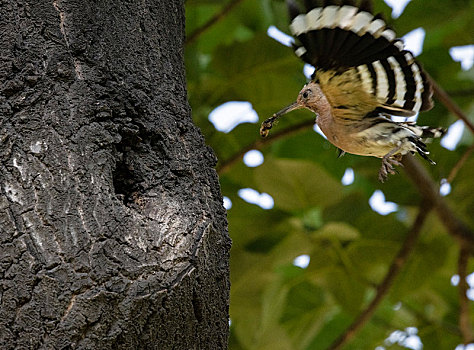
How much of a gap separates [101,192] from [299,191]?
4.25 feet

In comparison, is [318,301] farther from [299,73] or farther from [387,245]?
[299,73]

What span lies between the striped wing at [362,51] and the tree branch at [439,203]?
3.26 ft

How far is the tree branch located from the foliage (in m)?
0.12

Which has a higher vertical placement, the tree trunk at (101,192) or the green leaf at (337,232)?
the green leaf at (337,232)

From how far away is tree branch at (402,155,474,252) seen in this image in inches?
84.3

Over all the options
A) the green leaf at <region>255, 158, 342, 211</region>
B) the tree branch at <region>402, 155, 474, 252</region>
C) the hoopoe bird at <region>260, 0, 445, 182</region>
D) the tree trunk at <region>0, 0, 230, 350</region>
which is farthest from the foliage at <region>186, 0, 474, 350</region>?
the tree trunk at <region>0, 0, 230, 350</region>

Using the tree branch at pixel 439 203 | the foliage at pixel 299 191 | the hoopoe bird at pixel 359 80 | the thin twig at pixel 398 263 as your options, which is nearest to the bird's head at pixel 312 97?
the hoopoe bird at pixel 359 80

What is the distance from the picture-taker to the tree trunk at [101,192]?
2.58ft

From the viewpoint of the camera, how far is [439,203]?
2229 mm

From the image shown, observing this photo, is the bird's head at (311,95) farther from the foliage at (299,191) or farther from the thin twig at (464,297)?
the thin twig at (464,297)

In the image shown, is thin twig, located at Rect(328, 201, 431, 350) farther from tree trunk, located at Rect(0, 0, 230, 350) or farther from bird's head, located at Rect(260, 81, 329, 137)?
tree trunk, located at Rect(0, 0, 230, 350)

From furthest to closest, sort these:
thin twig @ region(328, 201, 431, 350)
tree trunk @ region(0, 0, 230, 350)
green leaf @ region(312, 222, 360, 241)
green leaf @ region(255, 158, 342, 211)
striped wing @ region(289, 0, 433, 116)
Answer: thin twig @ region(328, 201, 431, 350) < green leaf @ region(312, 222, 360, 241) < green leaf @ region(255, 158, 342, 211) < striped wing @ region(289, 0, 433, 116) < tree trunk @ region(0, 0, 230, 350)

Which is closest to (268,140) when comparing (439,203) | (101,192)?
(439,203)

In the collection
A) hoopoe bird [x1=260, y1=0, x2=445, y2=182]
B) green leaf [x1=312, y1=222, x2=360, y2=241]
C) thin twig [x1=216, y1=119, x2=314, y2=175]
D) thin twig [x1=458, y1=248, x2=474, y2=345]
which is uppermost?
thin twig [x1=216, y1=119, x2=314, y2=175]
